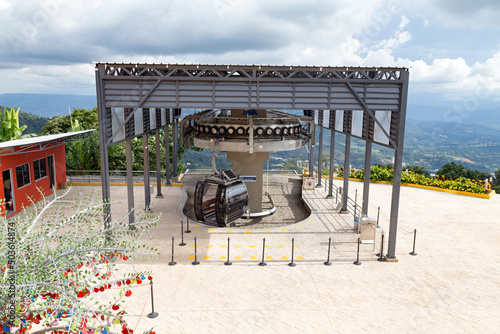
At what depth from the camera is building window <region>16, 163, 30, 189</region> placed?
66.5 ft

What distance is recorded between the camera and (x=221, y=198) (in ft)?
56.5

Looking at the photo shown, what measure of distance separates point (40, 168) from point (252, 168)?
13.4 meters

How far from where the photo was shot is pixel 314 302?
1089 cm

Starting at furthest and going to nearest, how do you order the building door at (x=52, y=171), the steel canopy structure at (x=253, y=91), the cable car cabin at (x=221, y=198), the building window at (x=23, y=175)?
the building door at (x=52, y=171) < the building window at (x=23, y=175) < the cable car cabin at (x=221, y=198) < the steel canopy structure at (x=253, y=91)

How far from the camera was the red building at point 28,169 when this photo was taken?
62.9 feet

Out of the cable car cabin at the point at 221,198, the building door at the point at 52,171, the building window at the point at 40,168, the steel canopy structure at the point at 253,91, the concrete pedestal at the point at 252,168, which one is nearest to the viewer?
the steel canopy structure at the point at 253,91

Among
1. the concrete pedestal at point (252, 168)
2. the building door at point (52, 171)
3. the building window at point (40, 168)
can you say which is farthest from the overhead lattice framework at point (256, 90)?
the building door at point (52, 171)

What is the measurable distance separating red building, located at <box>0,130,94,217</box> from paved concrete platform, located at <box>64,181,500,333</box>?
8586 millimetres

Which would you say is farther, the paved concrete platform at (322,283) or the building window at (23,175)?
the building window at (23,175)

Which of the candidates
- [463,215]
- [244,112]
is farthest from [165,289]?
[463,215]

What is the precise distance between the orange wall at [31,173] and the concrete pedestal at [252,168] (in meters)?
9.69

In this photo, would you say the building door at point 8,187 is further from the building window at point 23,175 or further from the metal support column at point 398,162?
the metal support column at point 398,162

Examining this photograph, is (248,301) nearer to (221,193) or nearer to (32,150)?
(221,193)

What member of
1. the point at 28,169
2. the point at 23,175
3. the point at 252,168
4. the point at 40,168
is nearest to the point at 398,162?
the point at 252,168
